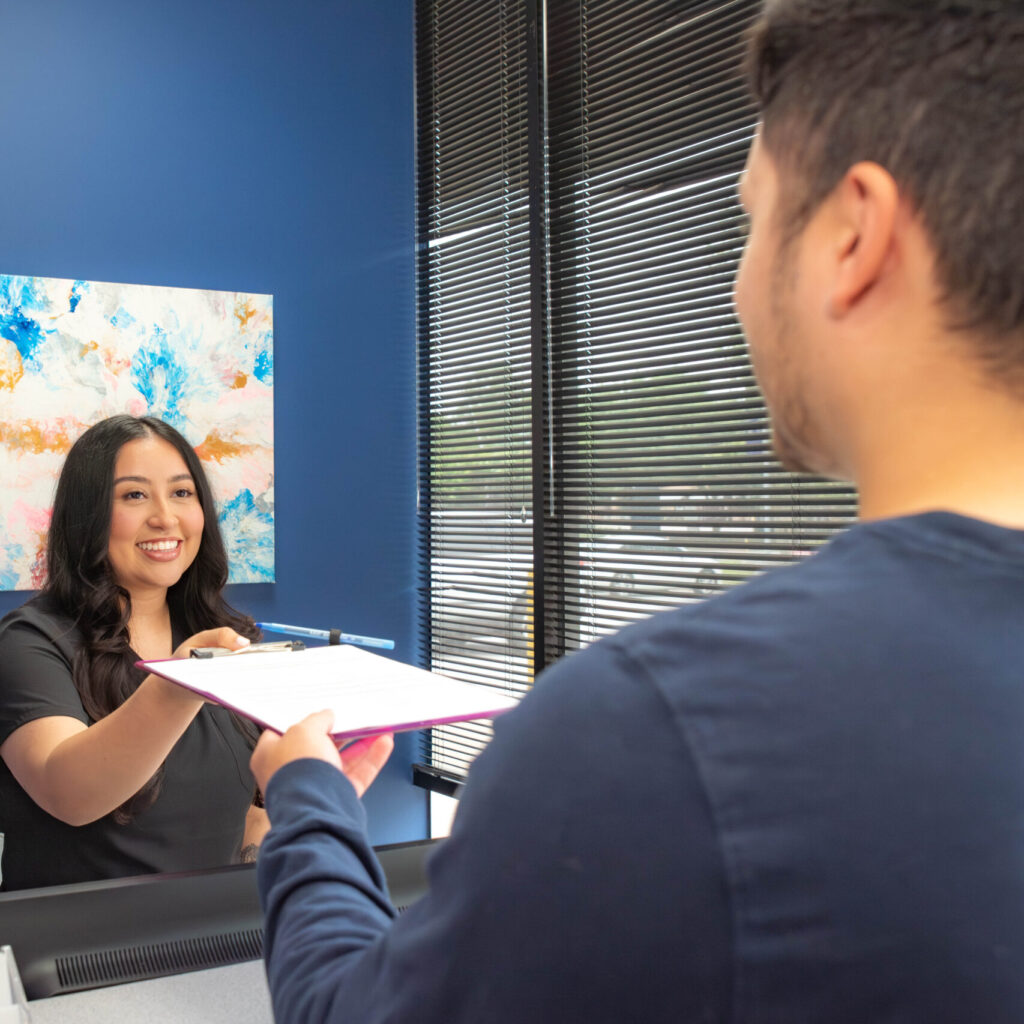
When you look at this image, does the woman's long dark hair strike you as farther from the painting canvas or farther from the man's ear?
the man's ear

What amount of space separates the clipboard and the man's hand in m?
0.03

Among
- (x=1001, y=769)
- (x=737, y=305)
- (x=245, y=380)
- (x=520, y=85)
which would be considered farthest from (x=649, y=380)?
(x=1001, y=769)

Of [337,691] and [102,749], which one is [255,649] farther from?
[337,691]

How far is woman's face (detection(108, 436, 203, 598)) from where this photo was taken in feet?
6.41

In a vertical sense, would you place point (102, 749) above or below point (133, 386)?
below

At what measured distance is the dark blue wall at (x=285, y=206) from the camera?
297cm

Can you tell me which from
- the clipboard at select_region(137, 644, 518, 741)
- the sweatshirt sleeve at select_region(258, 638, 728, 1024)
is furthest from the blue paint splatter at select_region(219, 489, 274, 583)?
the sweatshirt sleeve at select_region(258, 638, 728, 1024)

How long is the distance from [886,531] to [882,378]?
84 millimetres

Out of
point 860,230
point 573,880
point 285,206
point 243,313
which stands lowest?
point 573,880

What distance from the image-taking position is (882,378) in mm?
452

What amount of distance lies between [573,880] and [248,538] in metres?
2.98

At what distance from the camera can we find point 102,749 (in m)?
1.52

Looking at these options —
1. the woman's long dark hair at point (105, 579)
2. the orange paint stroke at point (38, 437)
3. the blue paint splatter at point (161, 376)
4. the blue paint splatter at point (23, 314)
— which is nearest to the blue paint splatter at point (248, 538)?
the blue paint splatter at point (161, 376)

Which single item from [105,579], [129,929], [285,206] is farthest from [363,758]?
[285,206]
